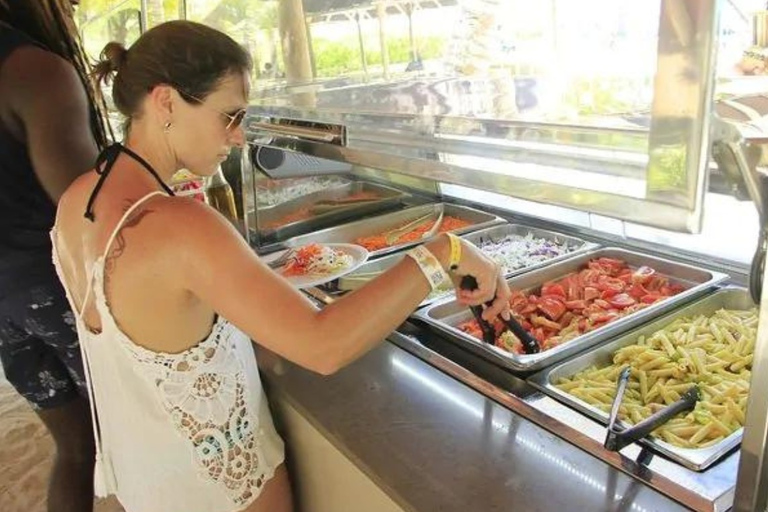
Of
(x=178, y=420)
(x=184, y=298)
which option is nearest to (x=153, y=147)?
(x=184, y=298)

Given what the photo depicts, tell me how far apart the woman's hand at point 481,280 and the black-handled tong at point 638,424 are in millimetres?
236

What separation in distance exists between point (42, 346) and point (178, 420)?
0.75 m

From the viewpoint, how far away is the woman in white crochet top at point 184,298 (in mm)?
927

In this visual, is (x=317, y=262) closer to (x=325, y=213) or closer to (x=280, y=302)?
(x=325, y=213)

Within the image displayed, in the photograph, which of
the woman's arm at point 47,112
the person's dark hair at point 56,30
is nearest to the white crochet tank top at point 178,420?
the woman's arm at point 47,112

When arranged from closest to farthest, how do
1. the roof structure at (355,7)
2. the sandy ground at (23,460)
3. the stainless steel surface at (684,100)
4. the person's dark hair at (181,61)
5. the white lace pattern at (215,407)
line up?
the stainless steel surface at (684,100) < the person's dark hair at (181,61) < the white lace pattern at (215,407) < the roof structure at (355,7) < the sandy ground at (23,460)

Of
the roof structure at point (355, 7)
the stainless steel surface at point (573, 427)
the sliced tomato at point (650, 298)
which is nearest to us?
the stainless steel surface at point (573, 427)

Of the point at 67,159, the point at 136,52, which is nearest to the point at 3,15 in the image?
the point at 67,159

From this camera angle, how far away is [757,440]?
665mm

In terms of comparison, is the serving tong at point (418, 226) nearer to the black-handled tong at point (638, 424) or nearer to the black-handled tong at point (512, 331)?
the black-handled tong at point (512, 331)

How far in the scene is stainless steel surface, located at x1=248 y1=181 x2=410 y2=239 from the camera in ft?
6.95

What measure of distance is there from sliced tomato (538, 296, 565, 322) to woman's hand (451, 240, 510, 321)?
0.99ft

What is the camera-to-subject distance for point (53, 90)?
4.55ft

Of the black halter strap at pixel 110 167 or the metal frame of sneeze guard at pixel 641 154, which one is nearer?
the metal frame of sneeze guard at pixel 641 154
